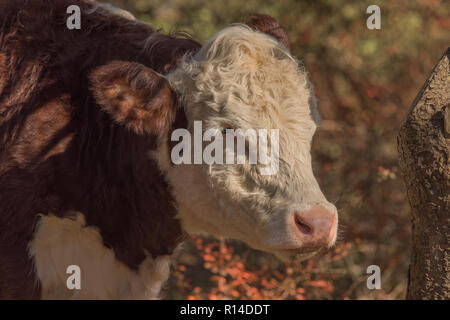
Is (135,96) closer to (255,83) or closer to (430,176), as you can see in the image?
(255,83)

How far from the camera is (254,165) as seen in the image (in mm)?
3174

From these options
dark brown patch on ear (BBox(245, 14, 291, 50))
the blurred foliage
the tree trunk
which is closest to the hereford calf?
dark brown patch on ear (BBox(245, 14, 291, 50))

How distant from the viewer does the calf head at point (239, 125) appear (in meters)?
3.11

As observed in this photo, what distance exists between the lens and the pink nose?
300 centimetres

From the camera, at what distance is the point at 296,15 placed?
21.0ft

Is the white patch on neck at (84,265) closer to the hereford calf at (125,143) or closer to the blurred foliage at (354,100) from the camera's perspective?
the hereford calf at (125,143)

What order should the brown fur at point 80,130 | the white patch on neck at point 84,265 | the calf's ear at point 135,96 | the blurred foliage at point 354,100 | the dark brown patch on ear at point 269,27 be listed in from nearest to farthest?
the calf's ear at point 135,96, the brown fur at point 80,130, the white patch on neck at point 84,265, the dark brown patch on ear at point 269,27, the blurred foliage at point 354,100

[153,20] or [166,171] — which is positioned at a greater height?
[153,20]

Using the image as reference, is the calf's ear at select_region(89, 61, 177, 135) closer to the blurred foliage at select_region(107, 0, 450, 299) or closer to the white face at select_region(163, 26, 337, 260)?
the white face at select_region(163, 26, 337, 260)

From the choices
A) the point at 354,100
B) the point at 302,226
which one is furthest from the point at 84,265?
the point at 354,100

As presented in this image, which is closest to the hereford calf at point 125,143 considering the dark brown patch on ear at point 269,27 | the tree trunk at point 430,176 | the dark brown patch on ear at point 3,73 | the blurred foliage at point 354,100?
the dark brown patch on ear at point 3,73

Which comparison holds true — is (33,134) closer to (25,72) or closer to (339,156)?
(25,72)
